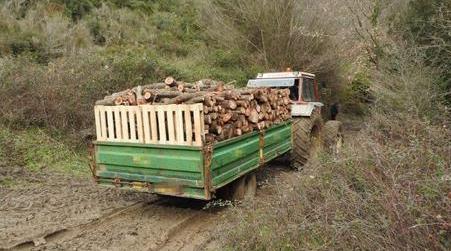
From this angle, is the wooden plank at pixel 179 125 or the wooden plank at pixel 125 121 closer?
the wooden plank at pixel 179 125

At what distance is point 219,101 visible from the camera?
6141mm

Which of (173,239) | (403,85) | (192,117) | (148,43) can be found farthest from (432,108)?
(148,43)

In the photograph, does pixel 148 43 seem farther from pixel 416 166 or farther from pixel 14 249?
pixel 416 166

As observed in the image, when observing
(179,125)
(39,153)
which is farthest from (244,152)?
(39,153)

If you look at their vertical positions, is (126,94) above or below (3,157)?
above

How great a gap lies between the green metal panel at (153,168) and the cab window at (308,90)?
4.73 meters

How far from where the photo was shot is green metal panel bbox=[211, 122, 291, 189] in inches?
225

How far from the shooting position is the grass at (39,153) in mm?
8414

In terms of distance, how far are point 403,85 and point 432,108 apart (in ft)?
3.91

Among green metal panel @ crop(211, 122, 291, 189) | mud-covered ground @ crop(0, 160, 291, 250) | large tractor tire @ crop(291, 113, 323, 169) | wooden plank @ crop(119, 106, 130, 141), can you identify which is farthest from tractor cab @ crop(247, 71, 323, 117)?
wooden plank @ crop(119, 106, 130, 141)

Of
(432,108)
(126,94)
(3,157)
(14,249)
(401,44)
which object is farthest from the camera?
(401,44)

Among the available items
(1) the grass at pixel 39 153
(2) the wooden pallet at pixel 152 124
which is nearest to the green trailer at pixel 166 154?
(2) the wooden pallet at pixel 152 124

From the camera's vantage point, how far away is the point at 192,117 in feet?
18.2

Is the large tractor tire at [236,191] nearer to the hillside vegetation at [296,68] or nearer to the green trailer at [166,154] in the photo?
the green trailer at [166,154]
